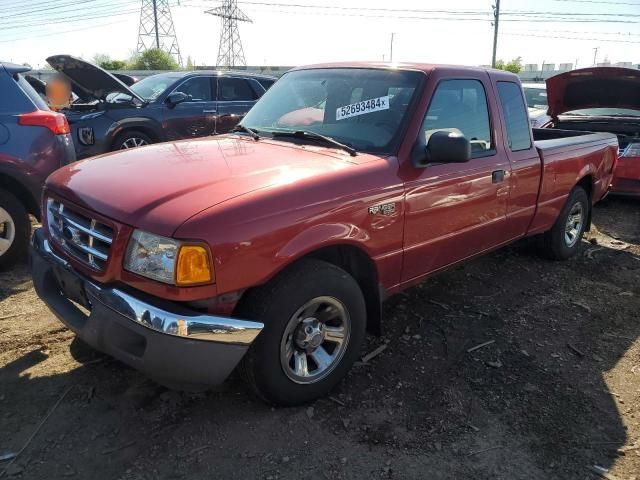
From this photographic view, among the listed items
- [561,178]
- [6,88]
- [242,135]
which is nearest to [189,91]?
[6,88]

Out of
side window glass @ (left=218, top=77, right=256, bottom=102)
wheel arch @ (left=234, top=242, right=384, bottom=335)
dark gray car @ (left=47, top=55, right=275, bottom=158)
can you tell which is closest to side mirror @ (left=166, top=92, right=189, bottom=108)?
dark gray car @ (left=47, top=55, right=275, bottom=158)

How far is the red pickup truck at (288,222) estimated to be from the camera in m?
2.40

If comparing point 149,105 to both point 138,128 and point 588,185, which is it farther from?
point 588,185

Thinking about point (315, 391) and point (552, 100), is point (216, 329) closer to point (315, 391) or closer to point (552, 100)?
point (315, 391)

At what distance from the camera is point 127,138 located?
798 centimetres

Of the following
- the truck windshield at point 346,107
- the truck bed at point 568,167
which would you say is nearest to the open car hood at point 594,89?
the truck bed at point 568,167

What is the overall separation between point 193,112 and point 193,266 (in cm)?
684

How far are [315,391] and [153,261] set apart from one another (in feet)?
3.82

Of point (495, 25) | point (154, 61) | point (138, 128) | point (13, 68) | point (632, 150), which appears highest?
point (495, 25)

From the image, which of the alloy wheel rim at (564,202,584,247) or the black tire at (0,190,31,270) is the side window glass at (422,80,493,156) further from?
the black tire at (0,190,31,270)

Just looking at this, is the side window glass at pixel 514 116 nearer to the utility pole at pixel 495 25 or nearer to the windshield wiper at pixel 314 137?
the windshield wiper at pixel 314 137

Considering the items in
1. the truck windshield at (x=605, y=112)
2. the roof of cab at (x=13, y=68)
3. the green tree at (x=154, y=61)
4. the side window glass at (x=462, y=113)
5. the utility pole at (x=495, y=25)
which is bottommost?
the truck windshield at (x=605, y=112)

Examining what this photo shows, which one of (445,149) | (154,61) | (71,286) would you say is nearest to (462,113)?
(445,149)

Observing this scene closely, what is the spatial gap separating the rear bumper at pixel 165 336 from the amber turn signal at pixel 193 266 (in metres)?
0.16
